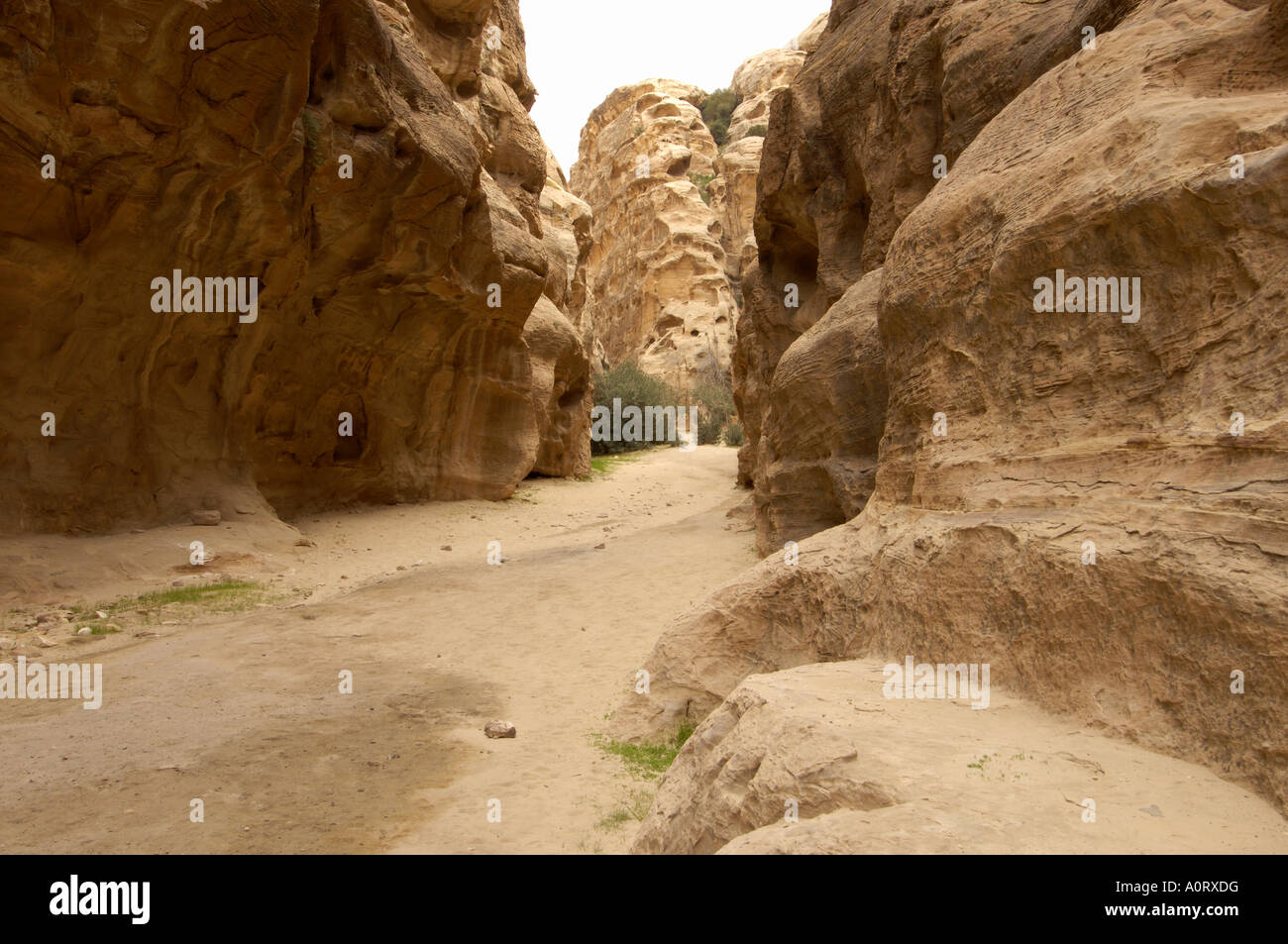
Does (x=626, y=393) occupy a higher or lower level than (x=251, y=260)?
lower

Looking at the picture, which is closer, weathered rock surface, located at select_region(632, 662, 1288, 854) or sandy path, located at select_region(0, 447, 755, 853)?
weathered rock surface, located at select_region(632, 662, 1288, 854)

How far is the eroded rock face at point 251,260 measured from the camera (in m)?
9.04

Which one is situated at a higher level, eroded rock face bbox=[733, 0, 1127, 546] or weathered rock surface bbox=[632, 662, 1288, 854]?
eroded rock face bbox=[733, 0, 1127, 546]

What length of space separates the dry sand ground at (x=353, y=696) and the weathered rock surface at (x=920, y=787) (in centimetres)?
4

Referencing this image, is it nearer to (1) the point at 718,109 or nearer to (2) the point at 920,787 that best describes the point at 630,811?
(2) the point at 920,787

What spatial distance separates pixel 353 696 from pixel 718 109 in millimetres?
57182

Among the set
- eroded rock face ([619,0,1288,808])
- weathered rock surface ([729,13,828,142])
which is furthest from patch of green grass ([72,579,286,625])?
weathered rock surface ([729,13,828,142])

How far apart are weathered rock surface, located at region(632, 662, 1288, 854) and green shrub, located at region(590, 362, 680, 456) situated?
87.4ft

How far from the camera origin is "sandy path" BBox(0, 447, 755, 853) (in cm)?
454

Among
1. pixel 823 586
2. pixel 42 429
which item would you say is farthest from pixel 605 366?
pixel 823 586

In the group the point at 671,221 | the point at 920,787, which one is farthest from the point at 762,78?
the point at 920,787

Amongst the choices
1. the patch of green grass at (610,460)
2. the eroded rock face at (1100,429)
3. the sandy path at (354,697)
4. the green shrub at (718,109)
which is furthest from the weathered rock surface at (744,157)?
the eroded rock face at (1100,429)

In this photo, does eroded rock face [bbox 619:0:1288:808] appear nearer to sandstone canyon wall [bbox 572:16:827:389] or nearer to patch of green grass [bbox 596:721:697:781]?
patch of green grass [bbox 596:721:697:781]

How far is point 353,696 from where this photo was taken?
6.88 meters
